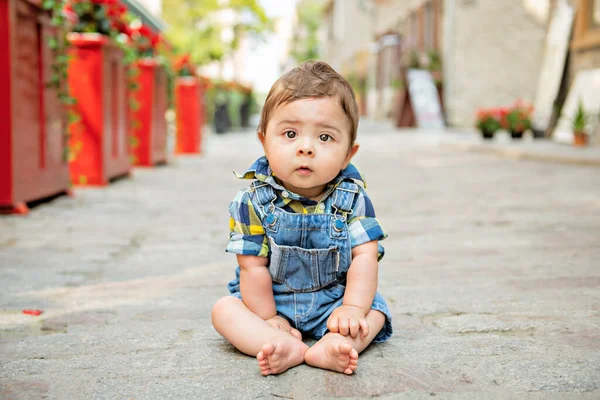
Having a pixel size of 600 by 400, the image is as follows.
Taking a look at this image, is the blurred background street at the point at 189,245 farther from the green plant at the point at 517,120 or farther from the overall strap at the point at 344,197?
the green plant at the point at 517,120

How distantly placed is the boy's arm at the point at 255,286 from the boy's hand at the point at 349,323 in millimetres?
203

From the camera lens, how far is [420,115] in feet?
65.1

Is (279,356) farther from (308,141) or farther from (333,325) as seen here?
(308,141)

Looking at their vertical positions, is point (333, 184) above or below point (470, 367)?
above

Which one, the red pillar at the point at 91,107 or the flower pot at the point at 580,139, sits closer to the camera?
the red pillar at the point at 91,107

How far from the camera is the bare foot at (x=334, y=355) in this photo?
169cm

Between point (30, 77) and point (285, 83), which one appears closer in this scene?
point (285, 83)

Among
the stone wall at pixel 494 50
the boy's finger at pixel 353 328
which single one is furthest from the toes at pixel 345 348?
the stone wall at pixel 494 50

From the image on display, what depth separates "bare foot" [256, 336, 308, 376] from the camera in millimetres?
1682

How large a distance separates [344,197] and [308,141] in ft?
0.68

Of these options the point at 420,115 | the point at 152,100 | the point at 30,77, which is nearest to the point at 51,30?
the point at 30,77

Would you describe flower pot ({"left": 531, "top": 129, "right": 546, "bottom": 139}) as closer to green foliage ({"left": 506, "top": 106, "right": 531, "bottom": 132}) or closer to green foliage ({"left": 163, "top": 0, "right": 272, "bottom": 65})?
green foliage ({"left": 506, "top": 106, "right": 531, "bottom": 132})

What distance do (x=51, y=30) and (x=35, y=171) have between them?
3.32 ft

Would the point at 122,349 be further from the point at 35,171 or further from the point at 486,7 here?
the point at 486,7
